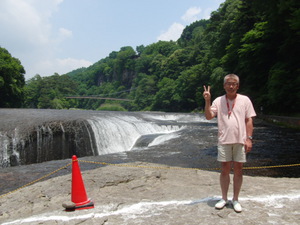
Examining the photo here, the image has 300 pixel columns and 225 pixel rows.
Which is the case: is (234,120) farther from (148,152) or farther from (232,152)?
(148,152)

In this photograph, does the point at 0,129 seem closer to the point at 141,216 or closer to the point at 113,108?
the point at 141,216

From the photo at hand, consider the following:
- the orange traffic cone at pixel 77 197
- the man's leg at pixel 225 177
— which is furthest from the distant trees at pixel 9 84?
the man's leg at pixel 225 177

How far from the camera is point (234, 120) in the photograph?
3445 millimetres

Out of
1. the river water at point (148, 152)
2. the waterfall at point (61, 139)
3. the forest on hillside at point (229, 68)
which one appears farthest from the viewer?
the forest on hillside at point (229, 68)

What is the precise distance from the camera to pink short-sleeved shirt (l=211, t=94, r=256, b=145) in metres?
3.40

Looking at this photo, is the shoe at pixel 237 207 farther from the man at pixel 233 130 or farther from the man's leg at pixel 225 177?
the man's leg at pixel 225 177

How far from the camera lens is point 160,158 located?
1075 cm

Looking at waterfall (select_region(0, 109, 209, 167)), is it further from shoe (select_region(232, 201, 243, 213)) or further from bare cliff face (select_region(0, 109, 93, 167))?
shoe (select_region(232, 201, 243, 213))

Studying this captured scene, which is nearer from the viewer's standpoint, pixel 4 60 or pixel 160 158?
pixel 160 158

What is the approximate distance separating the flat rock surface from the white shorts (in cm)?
61

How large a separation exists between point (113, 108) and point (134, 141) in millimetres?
90867

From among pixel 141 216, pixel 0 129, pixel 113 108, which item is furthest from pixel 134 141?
pixel 113 108

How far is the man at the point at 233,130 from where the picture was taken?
11.1 ft

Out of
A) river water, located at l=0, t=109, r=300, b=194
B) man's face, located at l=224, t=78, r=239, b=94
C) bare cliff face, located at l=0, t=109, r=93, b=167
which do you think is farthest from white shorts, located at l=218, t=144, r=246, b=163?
bare cliff face, located at l=0, t=109, r=93, b=167
